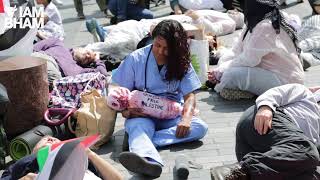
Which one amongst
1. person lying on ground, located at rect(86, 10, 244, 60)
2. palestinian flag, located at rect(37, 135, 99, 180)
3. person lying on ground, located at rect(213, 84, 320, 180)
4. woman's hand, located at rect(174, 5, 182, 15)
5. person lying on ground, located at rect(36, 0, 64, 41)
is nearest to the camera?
palestinian flag, located at rect(37, 135, 99, 180)

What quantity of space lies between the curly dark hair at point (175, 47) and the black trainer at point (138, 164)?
90cm

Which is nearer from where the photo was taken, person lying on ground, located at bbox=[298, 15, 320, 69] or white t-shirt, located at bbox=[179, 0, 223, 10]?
person lying on ground, located at bbox=[298, 15, 320, 69]

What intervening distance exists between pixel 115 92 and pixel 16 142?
34.5 inches

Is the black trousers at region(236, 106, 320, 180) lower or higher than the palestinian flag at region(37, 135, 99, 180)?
lower

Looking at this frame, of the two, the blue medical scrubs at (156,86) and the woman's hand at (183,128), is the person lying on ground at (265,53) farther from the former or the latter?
the woman's hand at (183,128)

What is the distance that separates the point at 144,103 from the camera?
4.58 m

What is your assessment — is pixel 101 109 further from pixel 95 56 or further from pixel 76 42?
pixel 76 42

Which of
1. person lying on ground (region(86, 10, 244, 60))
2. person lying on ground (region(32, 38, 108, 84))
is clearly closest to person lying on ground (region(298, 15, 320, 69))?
person lying on ground (region(86, 10, 244, 60))

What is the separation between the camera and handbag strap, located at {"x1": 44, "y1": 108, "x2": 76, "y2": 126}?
4793mm

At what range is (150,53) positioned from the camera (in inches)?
184

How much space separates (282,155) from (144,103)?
163 cm

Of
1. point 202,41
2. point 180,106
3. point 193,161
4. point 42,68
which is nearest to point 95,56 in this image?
point 202,41

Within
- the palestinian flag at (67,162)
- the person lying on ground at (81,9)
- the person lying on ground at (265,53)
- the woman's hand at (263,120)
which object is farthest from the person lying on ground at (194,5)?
the palestinian flag at (67,162)

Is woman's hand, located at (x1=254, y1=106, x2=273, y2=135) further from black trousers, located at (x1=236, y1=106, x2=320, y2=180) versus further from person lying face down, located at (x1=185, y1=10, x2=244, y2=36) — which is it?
person lying face down, located at (x1=185, y1=10, x2=244, y2=36)
